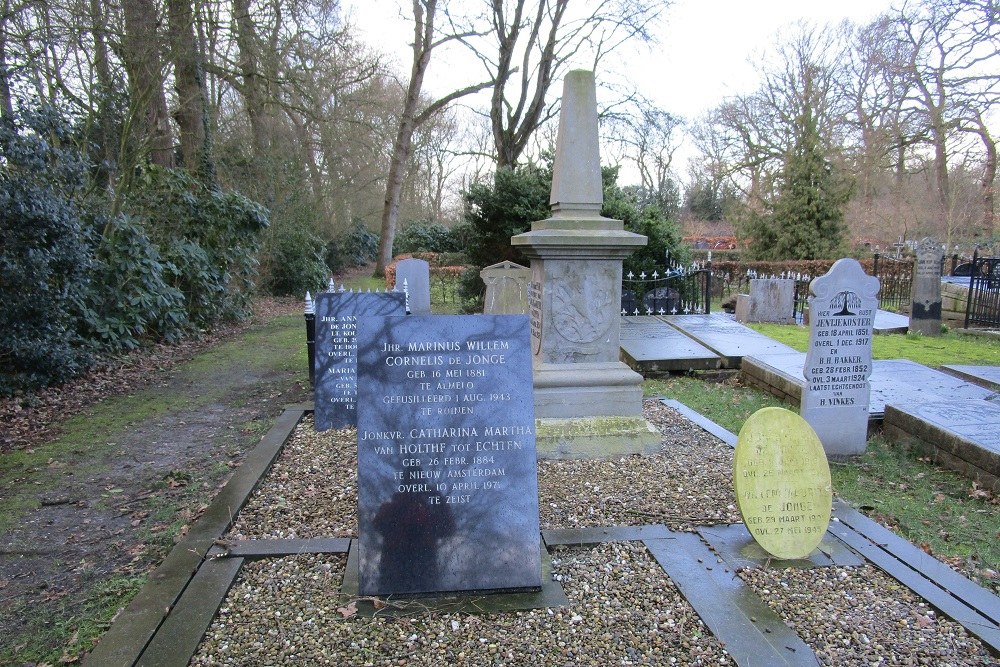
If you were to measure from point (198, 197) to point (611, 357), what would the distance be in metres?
10.2

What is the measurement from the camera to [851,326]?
5.04 m

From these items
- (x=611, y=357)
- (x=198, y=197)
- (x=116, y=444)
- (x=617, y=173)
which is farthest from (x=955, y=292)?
(x=198, y=197)

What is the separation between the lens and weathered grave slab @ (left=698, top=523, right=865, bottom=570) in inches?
127

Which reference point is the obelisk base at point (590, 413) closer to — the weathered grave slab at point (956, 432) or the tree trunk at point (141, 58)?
the weathered grave slab at point (956, 432)

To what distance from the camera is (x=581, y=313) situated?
507 cm

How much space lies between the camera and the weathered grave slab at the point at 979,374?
6492mm

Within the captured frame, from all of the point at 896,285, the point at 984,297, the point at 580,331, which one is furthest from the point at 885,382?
the point at 896,285

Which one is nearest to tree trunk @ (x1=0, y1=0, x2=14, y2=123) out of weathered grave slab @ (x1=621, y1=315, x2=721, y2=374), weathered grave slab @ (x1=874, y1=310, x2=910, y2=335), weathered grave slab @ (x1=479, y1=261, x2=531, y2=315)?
weathered grave slab @ (x1=479, y1=261, x2=531, y2=315)

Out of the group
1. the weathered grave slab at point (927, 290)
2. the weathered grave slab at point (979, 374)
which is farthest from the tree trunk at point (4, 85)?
the weathered grave slab at point (927, 290)

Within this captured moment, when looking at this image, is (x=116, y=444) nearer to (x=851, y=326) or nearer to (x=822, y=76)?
(x=851, y=326)

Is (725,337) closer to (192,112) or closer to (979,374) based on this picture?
(979,374)

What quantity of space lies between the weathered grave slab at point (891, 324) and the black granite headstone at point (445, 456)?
1042 centimetres

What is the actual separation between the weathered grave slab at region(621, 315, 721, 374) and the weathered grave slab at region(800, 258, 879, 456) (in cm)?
304

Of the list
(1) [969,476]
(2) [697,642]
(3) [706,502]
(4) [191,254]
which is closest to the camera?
(2) [697,642]
